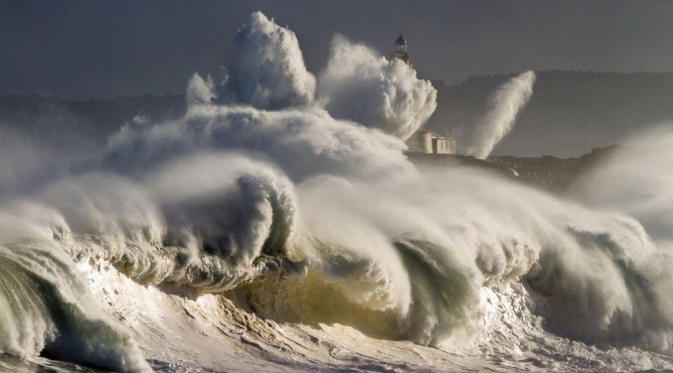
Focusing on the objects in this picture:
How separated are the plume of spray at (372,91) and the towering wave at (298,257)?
25.5 feet

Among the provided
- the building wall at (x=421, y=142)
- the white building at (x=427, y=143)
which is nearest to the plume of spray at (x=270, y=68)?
the white building at (x=427, y=143)

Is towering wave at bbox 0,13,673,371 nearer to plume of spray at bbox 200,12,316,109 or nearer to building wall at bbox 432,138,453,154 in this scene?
plume of spray at bbox 200,12,316,109

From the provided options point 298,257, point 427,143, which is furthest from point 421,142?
point 298,257

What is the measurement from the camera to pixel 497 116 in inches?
2057

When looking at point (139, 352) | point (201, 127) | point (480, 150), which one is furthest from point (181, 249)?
point (480, 150)

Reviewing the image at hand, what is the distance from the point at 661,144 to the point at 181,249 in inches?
947

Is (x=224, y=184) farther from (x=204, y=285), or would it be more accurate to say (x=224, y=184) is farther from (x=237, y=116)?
(x=237, y=116)

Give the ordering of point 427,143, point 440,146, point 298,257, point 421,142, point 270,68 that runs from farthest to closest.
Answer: point 440,146 < point 427,143 < point 421,142 < point 270,68 < point 298,257

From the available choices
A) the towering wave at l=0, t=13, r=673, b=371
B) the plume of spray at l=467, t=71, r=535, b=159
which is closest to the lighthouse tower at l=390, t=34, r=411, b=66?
the plume of spray at l=467, t=71, r=535, b=159

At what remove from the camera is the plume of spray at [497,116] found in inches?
1981

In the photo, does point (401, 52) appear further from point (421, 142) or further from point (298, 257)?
point (298, 257)

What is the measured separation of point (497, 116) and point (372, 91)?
1755 cm

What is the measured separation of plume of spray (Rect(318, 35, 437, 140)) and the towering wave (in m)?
7.77

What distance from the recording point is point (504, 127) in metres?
54.1
